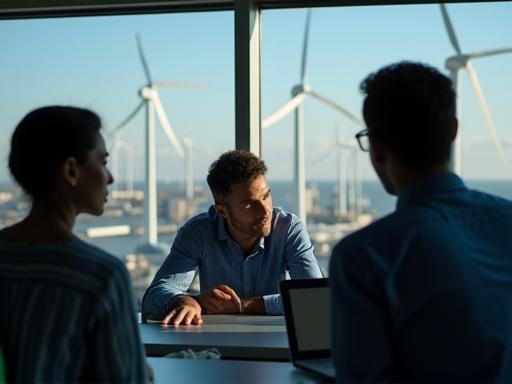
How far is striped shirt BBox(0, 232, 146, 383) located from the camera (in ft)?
5.06

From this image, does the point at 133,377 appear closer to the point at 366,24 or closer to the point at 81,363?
the point at 81,363

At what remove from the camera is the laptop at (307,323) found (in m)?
2.25

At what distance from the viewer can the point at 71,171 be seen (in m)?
1.66

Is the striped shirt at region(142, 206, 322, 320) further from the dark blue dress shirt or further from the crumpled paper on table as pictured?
the dark blue dress shirt

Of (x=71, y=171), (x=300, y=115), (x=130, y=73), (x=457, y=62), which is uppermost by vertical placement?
(x=130, y=73)

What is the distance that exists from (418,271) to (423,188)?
0.58 feet

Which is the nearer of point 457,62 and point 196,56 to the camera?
point 457,62

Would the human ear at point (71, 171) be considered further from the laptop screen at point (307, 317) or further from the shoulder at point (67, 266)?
the laptop screen at point (307, 317)

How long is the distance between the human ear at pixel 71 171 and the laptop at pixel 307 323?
844 mm

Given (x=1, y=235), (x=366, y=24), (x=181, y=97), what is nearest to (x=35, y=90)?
(x=181, y=97)

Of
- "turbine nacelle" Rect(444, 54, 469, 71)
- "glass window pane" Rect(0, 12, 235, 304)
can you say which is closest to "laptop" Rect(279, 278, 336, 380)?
"turbine nacelle" Rect(444, 54, 469, 71)

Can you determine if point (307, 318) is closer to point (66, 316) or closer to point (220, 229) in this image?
point (66, 316)

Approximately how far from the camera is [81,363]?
1571 millimetres

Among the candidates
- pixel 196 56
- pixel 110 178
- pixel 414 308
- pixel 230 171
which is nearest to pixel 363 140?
pixel 414 308
